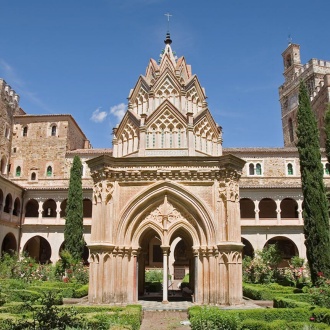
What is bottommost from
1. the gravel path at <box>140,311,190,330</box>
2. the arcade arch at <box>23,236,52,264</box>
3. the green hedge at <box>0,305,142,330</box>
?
the gravel path at <box>140,311,190,330</box>

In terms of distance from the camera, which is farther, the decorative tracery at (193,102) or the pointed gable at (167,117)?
the decorative tracery at (193,102)

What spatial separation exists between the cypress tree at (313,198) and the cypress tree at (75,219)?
17.2m

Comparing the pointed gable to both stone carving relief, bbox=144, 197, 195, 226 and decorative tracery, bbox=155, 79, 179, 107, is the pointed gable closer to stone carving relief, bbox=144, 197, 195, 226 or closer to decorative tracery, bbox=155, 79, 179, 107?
decorative tracery, bbox=155, 79, 179, 107

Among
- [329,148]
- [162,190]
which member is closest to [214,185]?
[162,190]

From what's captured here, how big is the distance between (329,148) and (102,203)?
14.5 m

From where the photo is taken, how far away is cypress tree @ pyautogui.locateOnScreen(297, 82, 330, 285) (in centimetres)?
2069

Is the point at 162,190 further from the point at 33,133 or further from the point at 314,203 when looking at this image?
the point at 33,133

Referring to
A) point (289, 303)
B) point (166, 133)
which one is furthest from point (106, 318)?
point (166, 133)

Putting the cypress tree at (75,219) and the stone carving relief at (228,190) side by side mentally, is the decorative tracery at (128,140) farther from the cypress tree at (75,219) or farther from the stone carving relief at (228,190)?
the cypress tree at (75,219)

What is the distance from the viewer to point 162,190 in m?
15.8

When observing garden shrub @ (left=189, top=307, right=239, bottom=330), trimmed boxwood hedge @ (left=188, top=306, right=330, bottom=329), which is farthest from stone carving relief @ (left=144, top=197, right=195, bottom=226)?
garden shrub @ (left=189, top=307, right=239, bottom=330)

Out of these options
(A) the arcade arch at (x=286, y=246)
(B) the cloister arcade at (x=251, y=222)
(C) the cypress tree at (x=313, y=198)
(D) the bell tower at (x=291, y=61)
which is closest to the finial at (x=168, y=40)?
(C) the cypress tree at (x=313, y=198)

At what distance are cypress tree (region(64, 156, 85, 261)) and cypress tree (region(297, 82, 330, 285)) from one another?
676 inches

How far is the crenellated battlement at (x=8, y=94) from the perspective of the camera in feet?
132
